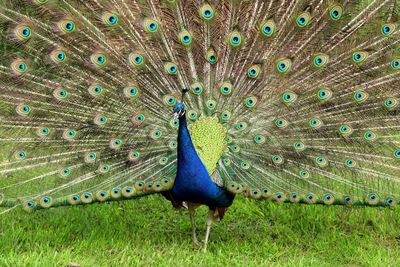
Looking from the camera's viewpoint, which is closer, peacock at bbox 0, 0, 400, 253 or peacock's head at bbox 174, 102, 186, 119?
peacock's head at bbox 174, 102, 186, 119

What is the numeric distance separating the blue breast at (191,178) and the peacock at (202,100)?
1 centimetres

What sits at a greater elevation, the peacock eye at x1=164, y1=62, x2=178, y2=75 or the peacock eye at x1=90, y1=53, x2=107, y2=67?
the peacock eye at x1=164, y1=62, x2=178, y2=75

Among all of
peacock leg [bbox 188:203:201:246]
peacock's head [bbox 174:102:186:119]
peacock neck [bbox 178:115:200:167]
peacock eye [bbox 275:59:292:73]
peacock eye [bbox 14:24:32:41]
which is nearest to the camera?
peacock's head [bbox 174:102:186:119]

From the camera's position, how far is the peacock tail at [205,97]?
15.4 feet

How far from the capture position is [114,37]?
186 inches

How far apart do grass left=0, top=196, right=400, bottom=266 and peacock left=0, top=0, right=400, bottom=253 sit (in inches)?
15.2

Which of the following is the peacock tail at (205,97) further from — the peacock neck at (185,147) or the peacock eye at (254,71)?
the peacock neck at (185,147)

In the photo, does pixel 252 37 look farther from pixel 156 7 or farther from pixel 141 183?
pixel 141 183

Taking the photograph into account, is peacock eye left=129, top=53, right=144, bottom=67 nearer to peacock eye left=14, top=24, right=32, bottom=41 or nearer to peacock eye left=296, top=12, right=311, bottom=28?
peacock eye left=14, top=24, right=32, bottom=41

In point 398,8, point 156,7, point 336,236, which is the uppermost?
point 398,8

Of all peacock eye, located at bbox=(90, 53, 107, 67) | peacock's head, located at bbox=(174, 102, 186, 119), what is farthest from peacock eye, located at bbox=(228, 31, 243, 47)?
peacock eye, located at bbox=(90, 53, 107, 67)

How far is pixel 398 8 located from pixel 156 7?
1.64m

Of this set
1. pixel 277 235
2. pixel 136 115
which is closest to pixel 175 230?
pixel 277 235

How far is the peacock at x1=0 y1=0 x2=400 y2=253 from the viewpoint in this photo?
4.68 metres
